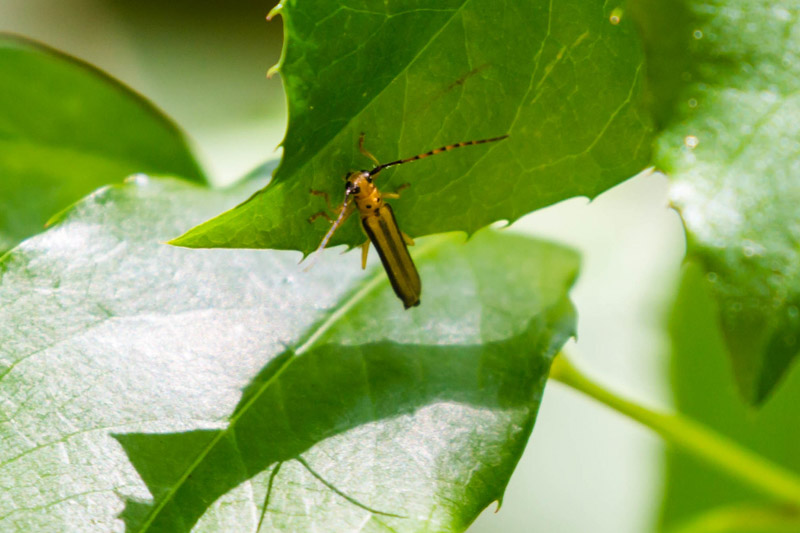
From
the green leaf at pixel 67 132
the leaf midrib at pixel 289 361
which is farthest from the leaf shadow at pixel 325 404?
the green leaf at pixel 67 132

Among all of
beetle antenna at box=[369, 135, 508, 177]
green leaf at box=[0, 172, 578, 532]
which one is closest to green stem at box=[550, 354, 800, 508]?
green leaf at box=[0, 172, 578, 532]

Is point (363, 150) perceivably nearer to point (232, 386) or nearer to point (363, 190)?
point (363, 190)

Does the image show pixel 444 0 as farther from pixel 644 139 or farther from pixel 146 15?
pixel 146 15

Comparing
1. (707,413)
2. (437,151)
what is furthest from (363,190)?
(707,413)

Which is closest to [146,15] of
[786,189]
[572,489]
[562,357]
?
[572,489]

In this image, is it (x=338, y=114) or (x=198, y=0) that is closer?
(x=338, y=114)

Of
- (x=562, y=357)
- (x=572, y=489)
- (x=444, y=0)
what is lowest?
(x=572, y=489)
